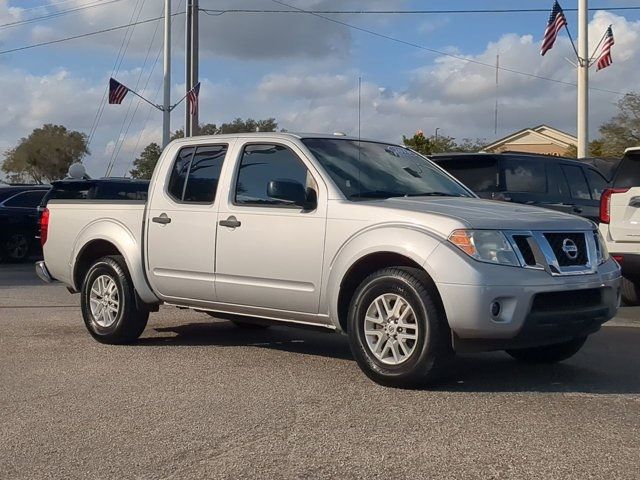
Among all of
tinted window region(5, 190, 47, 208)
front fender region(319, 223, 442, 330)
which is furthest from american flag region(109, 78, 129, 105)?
front fender region(319, 223, 442, 330)

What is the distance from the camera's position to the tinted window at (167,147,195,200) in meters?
7.98

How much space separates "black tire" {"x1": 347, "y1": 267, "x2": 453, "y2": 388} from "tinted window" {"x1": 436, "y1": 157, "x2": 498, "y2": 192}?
5642 mm

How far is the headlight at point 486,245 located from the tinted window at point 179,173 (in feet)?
9.49

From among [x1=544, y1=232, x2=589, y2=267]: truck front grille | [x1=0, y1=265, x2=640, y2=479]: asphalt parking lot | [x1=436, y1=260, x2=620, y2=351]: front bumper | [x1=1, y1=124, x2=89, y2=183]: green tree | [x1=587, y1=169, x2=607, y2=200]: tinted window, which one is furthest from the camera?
[x1=1, y1=124, x2=89, y2=183]: green tree

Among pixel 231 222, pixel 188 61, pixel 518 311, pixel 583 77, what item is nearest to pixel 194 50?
pixel 188 61

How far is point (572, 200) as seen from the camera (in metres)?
12.6

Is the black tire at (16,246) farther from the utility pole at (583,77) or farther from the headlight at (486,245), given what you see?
the headlight at (486,245)

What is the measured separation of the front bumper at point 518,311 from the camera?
5.89 meters

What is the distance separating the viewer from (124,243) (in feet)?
26.9

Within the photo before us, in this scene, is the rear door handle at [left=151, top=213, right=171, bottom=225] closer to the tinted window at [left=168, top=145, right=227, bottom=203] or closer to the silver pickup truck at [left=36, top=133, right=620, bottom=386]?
the silver pickup truck at [left=36, top=133, right=620, bottom=386]

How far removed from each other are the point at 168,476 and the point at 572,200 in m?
9.31

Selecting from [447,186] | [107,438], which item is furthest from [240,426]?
[447,186]

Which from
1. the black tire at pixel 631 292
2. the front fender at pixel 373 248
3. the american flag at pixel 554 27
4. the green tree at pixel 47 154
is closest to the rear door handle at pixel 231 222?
the front fender at pixel 373 248

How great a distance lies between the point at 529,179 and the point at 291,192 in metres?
6.09
